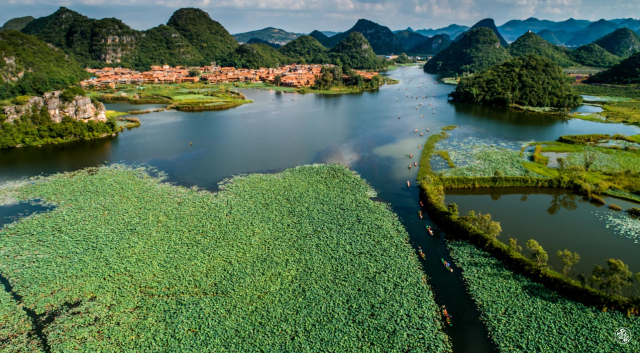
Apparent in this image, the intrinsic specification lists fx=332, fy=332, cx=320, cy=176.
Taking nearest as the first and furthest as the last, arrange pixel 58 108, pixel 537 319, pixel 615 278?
pixel 537 319
pixel 615 278
pixel 58 108

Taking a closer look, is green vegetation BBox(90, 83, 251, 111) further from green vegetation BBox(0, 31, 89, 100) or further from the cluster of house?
green vegetation BBox(0, 31, 89, 100)

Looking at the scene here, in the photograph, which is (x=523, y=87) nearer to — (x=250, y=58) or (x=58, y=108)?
(x=58, y=108)

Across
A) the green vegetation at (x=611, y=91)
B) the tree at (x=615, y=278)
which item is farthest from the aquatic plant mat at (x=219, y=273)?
the green vegetation at (x=611, y=91)

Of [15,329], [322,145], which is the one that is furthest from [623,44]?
[15,329]

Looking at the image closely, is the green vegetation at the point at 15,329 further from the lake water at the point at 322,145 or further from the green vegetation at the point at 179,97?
the green vegetation at the point at 179,97

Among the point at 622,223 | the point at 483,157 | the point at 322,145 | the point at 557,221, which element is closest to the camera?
the point at 622,223

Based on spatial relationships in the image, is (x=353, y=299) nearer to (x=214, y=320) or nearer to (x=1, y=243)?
(x=214, y=320)
